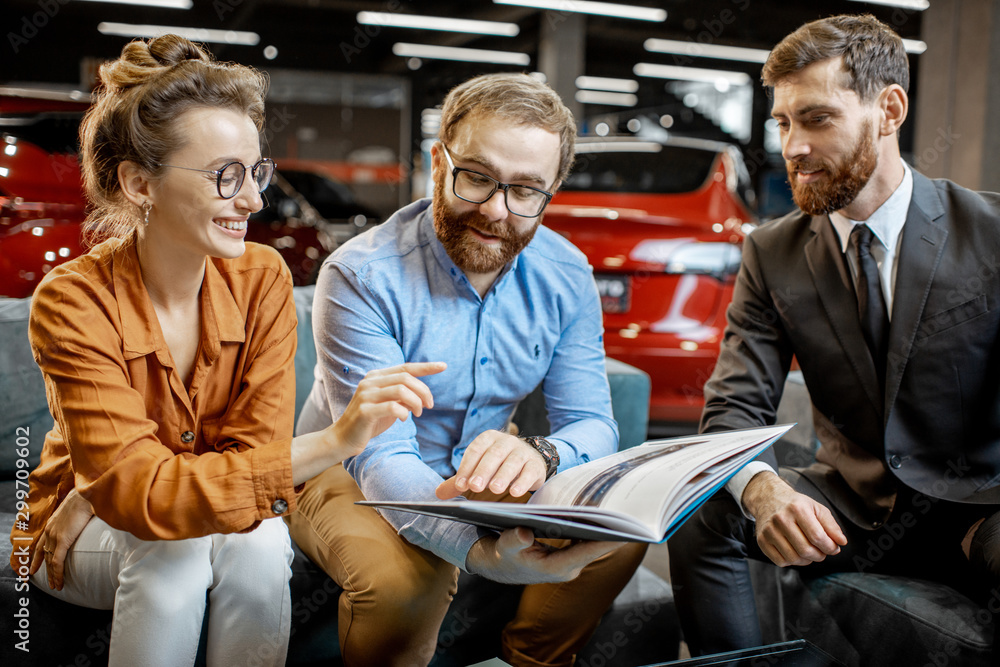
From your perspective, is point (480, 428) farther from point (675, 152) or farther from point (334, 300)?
point (675, 152)

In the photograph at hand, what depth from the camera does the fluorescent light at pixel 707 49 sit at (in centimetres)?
1329

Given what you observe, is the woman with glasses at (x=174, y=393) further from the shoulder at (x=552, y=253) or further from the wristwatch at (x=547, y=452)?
the shoulder at (x=552, y=253)

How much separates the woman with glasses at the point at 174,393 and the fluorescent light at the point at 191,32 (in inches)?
482

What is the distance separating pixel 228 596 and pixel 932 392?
134 cm

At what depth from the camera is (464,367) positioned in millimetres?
1547

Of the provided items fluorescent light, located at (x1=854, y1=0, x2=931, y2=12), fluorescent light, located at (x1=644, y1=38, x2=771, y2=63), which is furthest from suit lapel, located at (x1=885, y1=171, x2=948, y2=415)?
fluorescent light, located at (x1=644, y1=38, x2=771, y2=63)

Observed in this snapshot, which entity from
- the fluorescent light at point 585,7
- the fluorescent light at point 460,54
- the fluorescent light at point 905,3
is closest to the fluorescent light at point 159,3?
the fluorescent light at point 460,54

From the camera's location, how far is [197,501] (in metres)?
1.10

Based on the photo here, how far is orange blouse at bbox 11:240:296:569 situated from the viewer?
1104 mm

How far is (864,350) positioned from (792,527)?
0.46 m

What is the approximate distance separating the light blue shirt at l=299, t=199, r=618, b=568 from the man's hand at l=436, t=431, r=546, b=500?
176 millimetres

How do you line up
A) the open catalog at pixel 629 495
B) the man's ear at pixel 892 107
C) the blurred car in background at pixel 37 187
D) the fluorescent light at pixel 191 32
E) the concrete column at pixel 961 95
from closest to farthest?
the open catalog at pixel 629 495
the man's ear at pixel 892 107
the blurred car in background at pixel 37 187
the concrete column at pixel 961 95
the fluorescent light at pixel 191 32

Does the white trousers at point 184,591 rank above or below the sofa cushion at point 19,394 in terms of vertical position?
below

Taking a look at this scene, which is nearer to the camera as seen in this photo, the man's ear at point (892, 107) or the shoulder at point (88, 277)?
the shoulder at point (88, 277)
